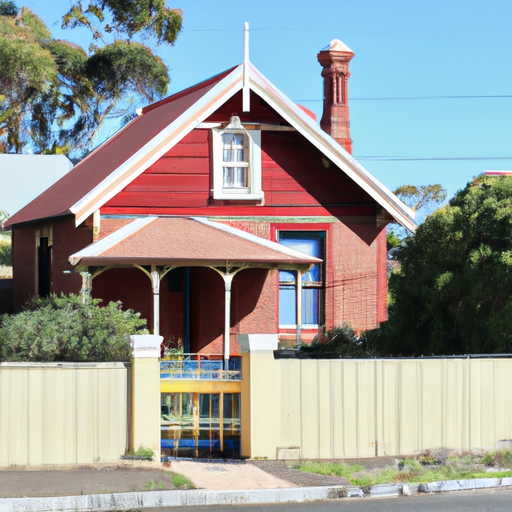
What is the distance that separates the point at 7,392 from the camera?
11.8 metres

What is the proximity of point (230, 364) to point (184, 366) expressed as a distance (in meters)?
1.97

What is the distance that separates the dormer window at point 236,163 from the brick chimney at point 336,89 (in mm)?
9794

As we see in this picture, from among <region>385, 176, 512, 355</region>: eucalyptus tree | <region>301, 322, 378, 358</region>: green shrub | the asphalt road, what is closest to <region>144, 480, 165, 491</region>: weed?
the asphalt road

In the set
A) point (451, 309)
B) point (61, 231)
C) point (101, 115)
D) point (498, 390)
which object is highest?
point (101, 115)

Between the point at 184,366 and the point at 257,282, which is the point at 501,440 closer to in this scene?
the point at 184,366

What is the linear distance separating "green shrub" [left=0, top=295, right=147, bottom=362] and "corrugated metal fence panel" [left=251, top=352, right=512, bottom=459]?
2.34 meters

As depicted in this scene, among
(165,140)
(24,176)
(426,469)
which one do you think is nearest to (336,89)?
(165,140)

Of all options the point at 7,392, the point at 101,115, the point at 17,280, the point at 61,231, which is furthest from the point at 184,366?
the point at 101,115

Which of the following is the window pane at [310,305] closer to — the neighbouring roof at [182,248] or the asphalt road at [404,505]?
the neighbouring roof at [182,248]

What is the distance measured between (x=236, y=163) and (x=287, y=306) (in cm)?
317

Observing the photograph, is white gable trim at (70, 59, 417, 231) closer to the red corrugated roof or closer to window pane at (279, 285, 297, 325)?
the red corrugated roof

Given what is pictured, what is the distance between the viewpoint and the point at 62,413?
11.9 meters

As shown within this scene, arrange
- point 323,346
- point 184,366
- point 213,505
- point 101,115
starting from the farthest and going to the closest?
point 101,115, point 323,346, point 184,366, point 213,505

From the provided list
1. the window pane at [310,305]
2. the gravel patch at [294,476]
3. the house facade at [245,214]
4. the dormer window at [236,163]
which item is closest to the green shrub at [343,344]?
the house facade at [245,214]
